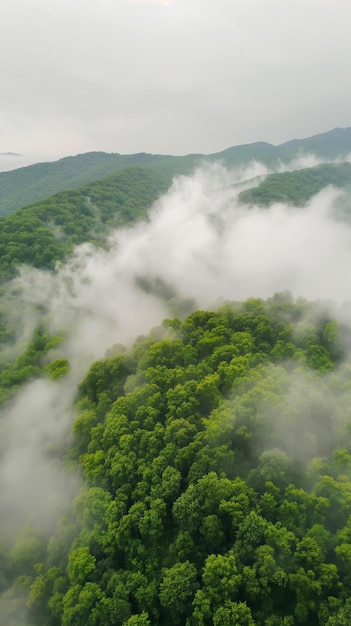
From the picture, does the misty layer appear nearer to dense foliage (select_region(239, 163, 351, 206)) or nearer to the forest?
the forest

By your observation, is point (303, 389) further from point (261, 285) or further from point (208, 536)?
point (261, 285)

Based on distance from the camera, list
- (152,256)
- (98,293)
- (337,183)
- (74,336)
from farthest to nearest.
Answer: (337,183), (152,256), (98,293), (74,336)

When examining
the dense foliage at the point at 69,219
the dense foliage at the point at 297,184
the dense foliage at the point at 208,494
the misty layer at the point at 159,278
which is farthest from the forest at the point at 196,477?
the dense foliage at the point at 297,184

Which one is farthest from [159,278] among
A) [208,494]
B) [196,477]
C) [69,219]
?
[208,494]

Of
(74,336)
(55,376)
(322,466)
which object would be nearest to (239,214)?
(74,336)

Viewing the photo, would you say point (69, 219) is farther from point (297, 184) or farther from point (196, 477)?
point (297, 184)

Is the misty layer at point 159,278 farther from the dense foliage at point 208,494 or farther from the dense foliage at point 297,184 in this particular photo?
the dense foliage at point 208,494
